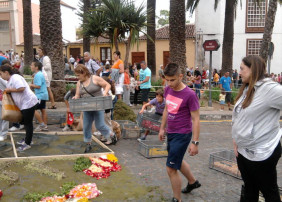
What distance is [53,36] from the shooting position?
12570 millimetres

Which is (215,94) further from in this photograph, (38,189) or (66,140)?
(38,189)

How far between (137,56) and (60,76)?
26.1 m

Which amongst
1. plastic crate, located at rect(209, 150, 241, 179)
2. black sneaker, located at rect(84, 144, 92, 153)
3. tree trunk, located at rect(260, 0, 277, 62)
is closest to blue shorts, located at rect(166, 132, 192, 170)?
plastic crate, located at rect(209, 150, 241, 179)

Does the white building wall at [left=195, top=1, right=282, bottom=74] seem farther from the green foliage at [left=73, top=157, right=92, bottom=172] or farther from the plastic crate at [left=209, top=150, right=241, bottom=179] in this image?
the green foliage at [left=73, top=157, right=92, bottom=172]

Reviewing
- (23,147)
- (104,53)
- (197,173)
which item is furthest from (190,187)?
(104,53)

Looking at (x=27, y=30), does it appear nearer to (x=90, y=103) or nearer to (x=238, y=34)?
(x=90, y=103)

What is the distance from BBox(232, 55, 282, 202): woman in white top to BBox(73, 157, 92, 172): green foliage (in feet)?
10.4

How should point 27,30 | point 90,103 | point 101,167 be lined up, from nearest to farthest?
point 101,167 < point 90,103 < point 27,30

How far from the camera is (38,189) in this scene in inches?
189

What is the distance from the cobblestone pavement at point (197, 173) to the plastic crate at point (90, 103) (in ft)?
3.70

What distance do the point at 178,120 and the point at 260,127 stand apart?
1.25 metres

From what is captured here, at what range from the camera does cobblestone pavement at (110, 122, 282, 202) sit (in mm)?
4797

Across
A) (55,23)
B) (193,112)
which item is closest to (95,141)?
(193,112)

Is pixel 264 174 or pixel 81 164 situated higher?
pixel 264 174
